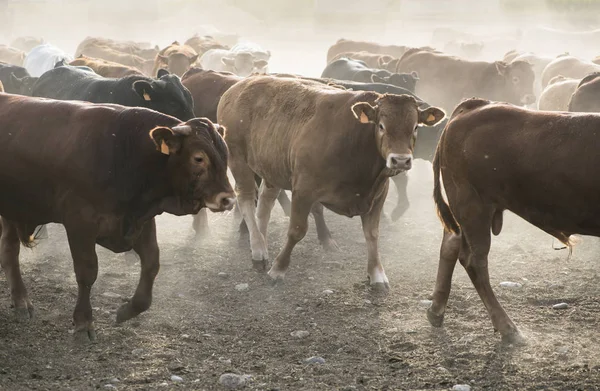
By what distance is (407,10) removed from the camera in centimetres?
7494

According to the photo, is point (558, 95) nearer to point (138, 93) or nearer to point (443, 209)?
point (138, 93)

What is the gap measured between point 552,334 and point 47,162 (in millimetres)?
3577

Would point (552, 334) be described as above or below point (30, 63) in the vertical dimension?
above

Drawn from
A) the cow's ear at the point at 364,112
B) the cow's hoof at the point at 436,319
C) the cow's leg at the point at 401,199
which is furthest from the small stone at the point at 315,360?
the cow's leg at the point at 401,199

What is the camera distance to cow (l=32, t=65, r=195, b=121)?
955 cm

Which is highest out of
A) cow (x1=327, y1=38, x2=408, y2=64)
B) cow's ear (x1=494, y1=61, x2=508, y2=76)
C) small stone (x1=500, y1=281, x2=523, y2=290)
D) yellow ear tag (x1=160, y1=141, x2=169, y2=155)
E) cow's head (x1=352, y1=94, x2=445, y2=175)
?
yellow ear tag (x1=160, y1=141, x2=169, y2=155)

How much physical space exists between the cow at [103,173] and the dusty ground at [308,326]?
1.61ft

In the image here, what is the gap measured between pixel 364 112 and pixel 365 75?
784 cm

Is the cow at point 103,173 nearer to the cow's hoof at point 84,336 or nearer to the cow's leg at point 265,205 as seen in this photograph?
the cow's hoof at point 84,336

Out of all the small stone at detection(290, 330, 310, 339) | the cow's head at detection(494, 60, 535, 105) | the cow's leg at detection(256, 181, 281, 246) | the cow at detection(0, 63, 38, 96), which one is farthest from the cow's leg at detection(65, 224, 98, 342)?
the cow's head at detection(494, 60, 535, 105)

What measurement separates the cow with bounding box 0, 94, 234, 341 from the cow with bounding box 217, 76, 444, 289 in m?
1.55

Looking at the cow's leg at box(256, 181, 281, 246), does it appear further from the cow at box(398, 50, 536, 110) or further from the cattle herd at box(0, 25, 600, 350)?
the cow at box(398, 50, 536, 110)

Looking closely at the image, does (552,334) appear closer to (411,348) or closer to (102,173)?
(411,348)

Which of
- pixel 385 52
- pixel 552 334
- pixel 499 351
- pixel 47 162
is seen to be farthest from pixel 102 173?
pixel 385 52
